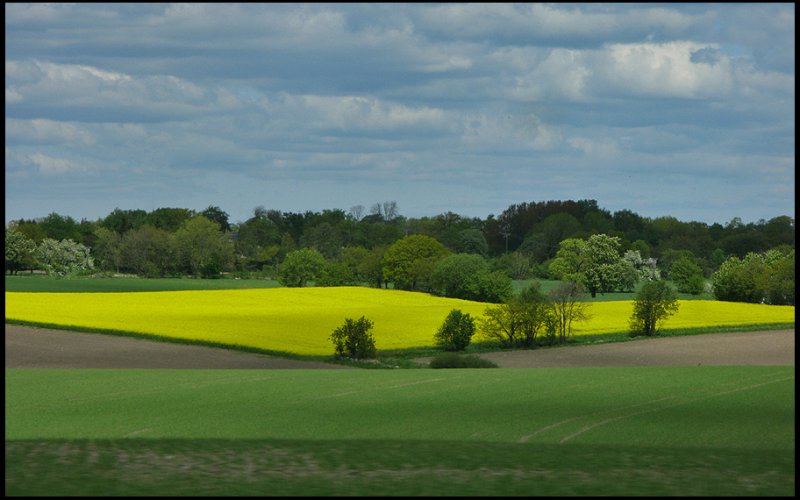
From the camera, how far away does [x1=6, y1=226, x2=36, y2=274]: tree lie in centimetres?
8888

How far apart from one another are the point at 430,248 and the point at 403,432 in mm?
61674

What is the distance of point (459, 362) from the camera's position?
139 feet

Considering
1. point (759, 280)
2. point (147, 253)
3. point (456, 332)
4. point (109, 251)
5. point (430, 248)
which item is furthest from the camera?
point (109, 251)

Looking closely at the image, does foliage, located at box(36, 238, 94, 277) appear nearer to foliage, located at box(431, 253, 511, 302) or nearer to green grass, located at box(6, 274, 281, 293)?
green grass, located at box(6, 274, 281, 293)

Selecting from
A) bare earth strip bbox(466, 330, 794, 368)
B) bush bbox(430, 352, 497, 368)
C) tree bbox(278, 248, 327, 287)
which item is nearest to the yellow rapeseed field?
bare earth strip bbox(466, 330, 794, 368)

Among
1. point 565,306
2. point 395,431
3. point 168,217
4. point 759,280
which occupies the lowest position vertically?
point 395,431

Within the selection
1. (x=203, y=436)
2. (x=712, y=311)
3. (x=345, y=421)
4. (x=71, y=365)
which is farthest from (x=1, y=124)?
(x=712, y=311)

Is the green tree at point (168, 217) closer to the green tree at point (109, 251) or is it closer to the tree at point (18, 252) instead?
the green tree at point (109, 251)

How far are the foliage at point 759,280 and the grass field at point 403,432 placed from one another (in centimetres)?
3779

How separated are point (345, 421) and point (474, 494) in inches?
425

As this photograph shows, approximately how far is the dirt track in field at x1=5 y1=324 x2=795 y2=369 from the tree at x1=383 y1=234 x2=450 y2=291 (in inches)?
1149

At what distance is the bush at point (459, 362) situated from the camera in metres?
42.1

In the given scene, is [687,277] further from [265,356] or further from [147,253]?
[265,356]

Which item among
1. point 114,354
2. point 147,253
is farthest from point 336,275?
point 114,354
